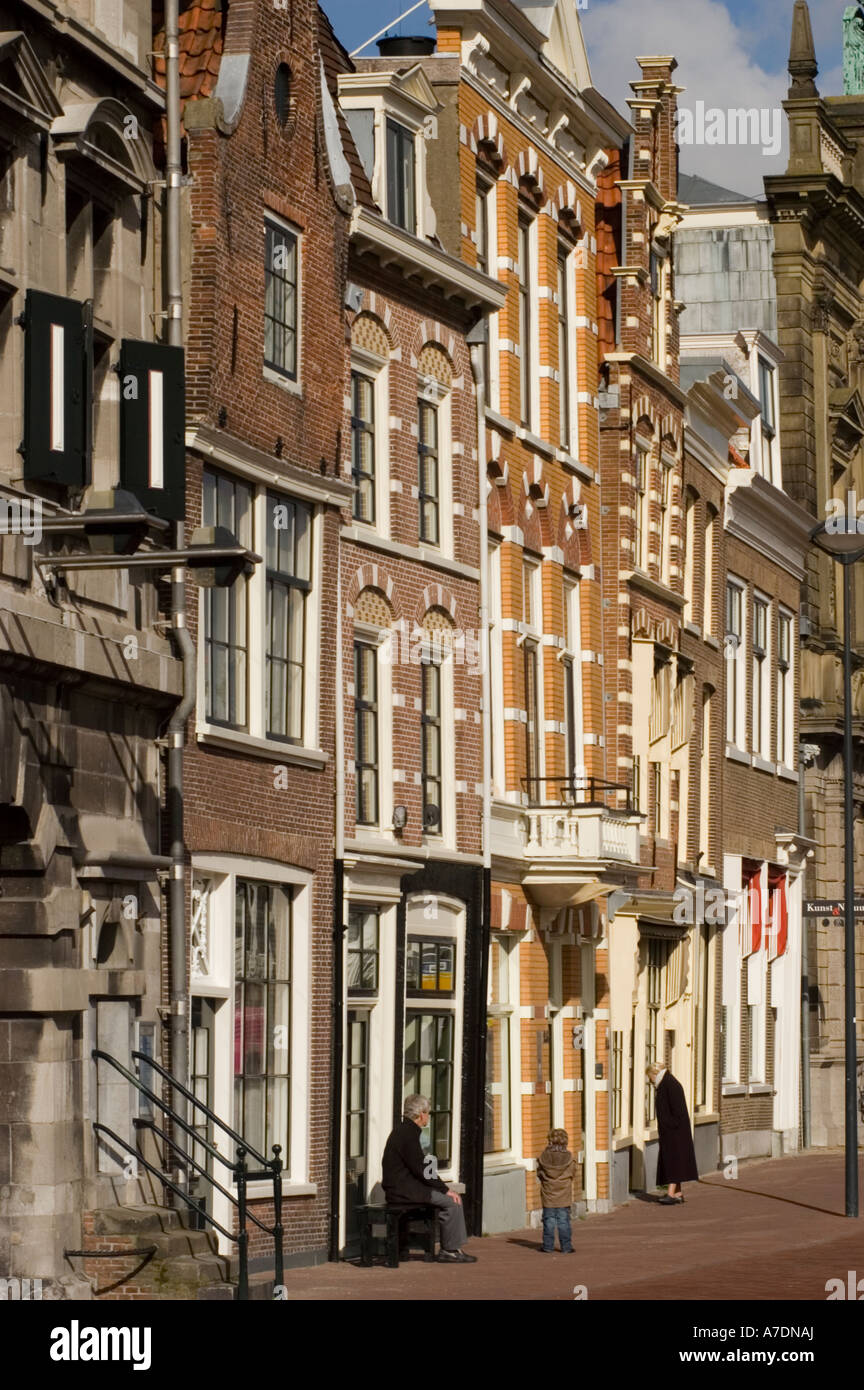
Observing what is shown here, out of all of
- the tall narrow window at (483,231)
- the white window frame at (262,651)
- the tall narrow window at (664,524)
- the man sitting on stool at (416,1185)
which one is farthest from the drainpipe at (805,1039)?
the white window frame at (262,651)

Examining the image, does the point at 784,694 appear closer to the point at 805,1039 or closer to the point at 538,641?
Result: the point at 805,1039

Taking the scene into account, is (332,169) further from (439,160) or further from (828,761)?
(828,761)

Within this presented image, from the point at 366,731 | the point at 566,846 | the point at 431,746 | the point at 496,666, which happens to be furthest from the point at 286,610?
the point at 566,846

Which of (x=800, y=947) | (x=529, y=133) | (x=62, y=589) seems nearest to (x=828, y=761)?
(x=800, y=947)

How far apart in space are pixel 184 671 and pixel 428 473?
7.40 m

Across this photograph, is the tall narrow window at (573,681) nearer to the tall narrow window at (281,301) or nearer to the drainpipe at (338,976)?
the drainpipe at (338,976)

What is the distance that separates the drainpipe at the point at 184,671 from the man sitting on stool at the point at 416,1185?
11.7ft

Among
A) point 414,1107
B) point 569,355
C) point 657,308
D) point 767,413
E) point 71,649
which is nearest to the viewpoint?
point 71,649

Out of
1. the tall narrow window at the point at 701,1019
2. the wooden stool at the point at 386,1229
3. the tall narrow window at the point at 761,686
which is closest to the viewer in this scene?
the wooden stool at the point at 386,1229

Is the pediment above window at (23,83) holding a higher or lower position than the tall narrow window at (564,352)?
lower

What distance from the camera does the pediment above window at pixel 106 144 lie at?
20.7 meters

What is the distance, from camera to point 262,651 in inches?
960

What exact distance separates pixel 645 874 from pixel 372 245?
1020 centimetres

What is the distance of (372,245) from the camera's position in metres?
27.3
